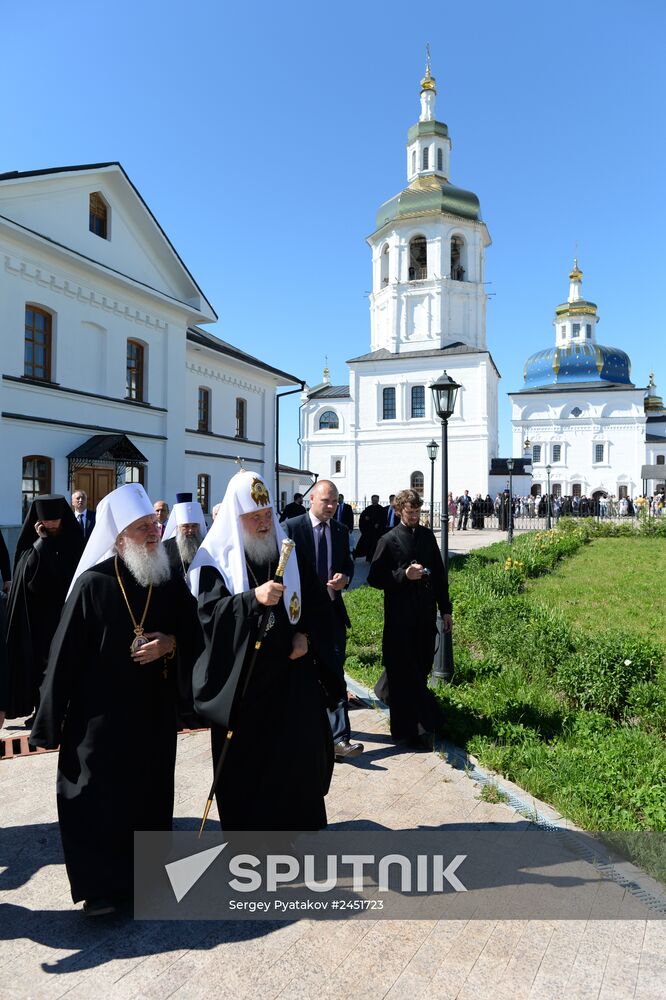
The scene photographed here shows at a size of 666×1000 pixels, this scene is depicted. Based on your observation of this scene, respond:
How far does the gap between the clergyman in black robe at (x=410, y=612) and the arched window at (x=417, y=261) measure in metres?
51.2

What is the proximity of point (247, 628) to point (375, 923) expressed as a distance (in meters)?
1.50

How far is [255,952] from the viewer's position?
9.81 feet

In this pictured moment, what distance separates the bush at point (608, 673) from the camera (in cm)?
617

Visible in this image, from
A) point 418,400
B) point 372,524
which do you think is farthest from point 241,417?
point 418,400

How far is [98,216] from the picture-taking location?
18406mm

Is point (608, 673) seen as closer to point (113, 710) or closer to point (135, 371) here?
point (113, 710)

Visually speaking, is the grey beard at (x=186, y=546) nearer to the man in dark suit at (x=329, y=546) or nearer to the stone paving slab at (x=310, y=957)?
the man in dark suit at (x=329, y=546)

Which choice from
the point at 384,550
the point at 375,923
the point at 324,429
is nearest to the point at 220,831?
the point at 375,923

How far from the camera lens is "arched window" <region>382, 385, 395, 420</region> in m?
53.8

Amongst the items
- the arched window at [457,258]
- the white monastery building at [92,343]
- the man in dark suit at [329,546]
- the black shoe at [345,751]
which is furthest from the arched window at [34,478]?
the arched window at [457,258]

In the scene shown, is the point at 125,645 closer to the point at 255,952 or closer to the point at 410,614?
the point at 255,952

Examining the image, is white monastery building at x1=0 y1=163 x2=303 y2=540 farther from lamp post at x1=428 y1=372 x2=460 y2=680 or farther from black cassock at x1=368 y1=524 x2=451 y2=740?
black cassock at x1=368 y1=524 x2=451 y2=740

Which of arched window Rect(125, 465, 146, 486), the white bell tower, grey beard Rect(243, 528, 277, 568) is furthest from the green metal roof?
grey beard Rect(243, 528, 277, 568)

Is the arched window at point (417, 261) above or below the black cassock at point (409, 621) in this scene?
above
